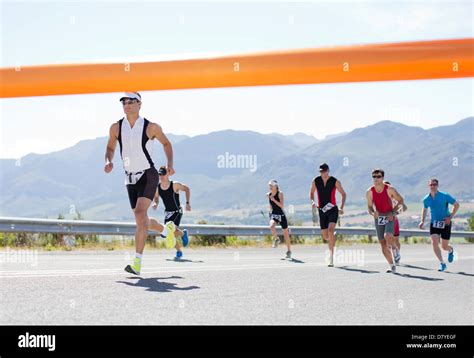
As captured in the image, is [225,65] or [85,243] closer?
[225,65]

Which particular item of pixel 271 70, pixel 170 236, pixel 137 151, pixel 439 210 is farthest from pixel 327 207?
pixel 271 70

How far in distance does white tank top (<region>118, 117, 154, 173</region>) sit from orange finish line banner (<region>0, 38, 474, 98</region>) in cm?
356

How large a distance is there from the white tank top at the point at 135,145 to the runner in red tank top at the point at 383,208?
4958 mm

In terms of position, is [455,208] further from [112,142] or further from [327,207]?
[112,142]

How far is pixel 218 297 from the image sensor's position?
6.19 metres

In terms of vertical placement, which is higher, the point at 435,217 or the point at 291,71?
the point at 291,71

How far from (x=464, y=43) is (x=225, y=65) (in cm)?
107

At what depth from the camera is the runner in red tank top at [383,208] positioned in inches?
431

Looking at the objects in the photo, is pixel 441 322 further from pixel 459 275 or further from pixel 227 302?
pixel 459 275

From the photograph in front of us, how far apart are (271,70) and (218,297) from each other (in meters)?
3.43

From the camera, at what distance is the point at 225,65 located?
10.4 feet

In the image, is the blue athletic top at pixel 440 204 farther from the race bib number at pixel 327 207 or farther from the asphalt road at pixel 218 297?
the asphalt road at pixel 218 297
